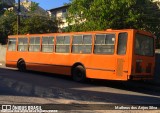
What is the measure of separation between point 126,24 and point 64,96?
13225 millimetres

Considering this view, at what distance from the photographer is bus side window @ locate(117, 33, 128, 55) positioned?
54.5ft

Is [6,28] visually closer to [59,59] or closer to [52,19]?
[52,19]

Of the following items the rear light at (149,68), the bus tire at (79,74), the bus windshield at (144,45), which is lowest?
the bus tire at (79,74)

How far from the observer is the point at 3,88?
45.8 ft

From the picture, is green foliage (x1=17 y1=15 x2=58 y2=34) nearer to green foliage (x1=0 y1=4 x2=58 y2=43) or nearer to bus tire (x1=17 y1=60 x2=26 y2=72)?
green foliage (x1=0 y1=4 x2=58 y2=43)

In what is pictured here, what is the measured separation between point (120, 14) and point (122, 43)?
27.6ft

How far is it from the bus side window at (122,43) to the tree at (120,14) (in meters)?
7.49

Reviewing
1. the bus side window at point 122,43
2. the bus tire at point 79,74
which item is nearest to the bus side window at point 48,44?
the bus tire at point 79,74

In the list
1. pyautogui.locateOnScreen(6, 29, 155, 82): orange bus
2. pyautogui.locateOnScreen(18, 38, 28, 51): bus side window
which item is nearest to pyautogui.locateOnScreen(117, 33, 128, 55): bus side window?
pyautogui.locateOnScreen(6, 29, 155, 82): orange bus

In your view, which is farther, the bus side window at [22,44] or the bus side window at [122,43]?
the bus side window at [22,44]

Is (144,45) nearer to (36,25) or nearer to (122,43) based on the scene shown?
(122,43)

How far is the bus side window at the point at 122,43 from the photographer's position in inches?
655

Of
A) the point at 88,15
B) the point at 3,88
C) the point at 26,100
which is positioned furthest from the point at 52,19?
the point at 26,100

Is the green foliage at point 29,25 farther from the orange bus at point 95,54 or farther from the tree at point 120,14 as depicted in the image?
the orange bus at point 95,54
